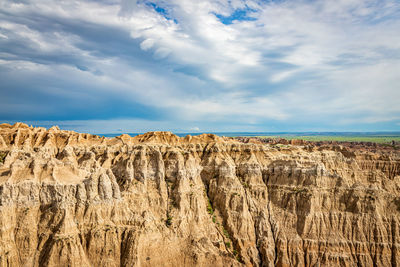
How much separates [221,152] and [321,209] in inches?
1059

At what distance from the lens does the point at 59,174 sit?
159 feet

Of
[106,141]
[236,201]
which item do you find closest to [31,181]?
[106,141]

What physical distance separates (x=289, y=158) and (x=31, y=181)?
187 feet

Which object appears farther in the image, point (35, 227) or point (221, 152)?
point (221, 152)

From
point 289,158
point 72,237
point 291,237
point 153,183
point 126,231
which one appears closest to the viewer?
point 72,237

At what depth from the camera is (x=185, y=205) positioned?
5681 centimetres

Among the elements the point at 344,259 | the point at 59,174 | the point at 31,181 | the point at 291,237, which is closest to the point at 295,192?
the point at 291,237

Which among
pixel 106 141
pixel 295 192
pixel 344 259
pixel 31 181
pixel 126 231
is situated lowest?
pixel 344 259

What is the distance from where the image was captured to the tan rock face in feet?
145

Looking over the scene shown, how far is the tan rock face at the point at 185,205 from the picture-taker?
4425cm

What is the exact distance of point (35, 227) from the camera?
143 feet

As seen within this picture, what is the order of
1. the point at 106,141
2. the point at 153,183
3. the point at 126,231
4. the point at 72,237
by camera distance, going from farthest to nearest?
the point at 106,141, the point at 153,183, the point at 126,231, the point at 72,237

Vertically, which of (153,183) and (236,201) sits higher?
(153,183)

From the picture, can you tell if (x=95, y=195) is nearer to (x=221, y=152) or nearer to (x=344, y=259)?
(x=221, y=152)
